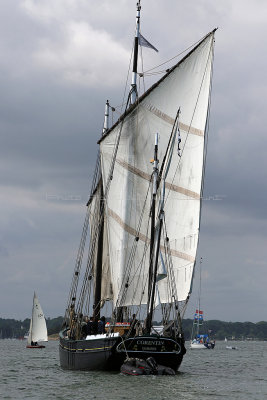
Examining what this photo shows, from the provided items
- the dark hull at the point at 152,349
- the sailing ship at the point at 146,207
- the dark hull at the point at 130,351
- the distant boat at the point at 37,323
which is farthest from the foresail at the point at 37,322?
the dark hull at the point at 152,349

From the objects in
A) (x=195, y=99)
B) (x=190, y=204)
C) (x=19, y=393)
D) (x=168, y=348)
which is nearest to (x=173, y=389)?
(x=168, y=348)

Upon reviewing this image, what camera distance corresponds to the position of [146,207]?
174ft

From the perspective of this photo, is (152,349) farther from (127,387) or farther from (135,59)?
(135,59)

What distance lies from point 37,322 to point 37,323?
18 cm

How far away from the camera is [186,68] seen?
174ft

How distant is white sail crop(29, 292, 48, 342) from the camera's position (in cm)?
11604

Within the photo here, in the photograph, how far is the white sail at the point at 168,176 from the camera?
5006cm

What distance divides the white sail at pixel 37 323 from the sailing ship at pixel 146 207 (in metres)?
58.7

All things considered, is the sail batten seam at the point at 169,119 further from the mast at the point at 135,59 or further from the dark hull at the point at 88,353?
the dark hull at the point at 88,353

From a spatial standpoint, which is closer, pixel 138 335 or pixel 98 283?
pixel 138 335

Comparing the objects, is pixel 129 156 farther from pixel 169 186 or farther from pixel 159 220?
pixel 159 220

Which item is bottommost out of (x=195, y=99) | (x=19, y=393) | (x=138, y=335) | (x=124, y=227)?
(x=19, y=393)

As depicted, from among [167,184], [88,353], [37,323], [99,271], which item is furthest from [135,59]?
[37,323]

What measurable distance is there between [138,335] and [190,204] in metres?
11.3
